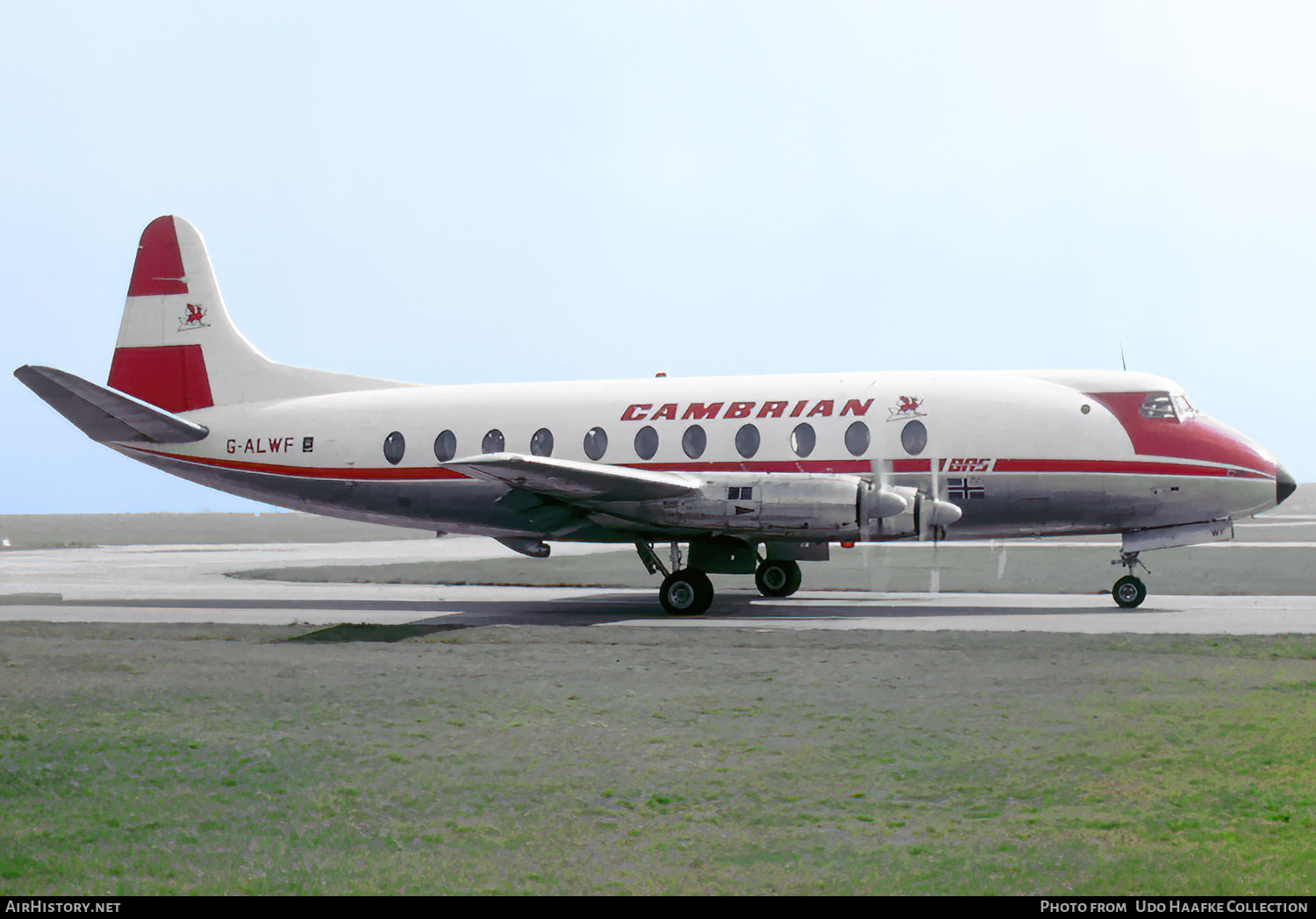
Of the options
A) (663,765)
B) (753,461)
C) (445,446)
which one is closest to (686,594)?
(753,461)

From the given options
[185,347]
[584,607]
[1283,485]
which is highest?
[185,347]

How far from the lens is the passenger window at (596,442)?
22.8 m

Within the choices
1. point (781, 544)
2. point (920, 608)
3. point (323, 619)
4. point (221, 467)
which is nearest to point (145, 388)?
point (221, 467)

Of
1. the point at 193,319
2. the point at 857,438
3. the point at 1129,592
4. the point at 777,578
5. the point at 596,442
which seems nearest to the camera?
the point at 1129,592

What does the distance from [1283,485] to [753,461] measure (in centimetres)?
1006

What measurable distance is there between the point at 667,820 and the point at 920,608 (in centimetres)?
1534

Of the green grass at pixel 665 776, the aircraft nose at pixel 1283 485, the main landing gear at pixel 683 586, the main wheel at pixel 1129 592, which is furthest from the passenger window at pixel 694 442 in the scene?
the aircraft nose at pixel 1283 485

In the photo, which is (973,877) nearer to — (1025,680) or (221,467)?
(1025,680)

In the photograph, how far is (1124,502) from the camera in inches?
805

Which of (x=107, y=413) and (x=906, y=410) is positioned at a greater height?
(x=107, y=413)

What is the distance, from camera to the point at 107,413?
1003 inches

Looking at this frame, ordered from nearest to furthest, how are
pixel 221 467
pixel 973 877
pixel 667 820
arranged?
pixel 973 877
pixel 667 820
pixel 221 467

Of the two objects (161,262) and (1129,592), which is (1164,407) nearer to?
(1129,592)

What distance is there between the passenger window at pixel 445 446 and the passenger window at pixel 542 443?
1.85 meters
